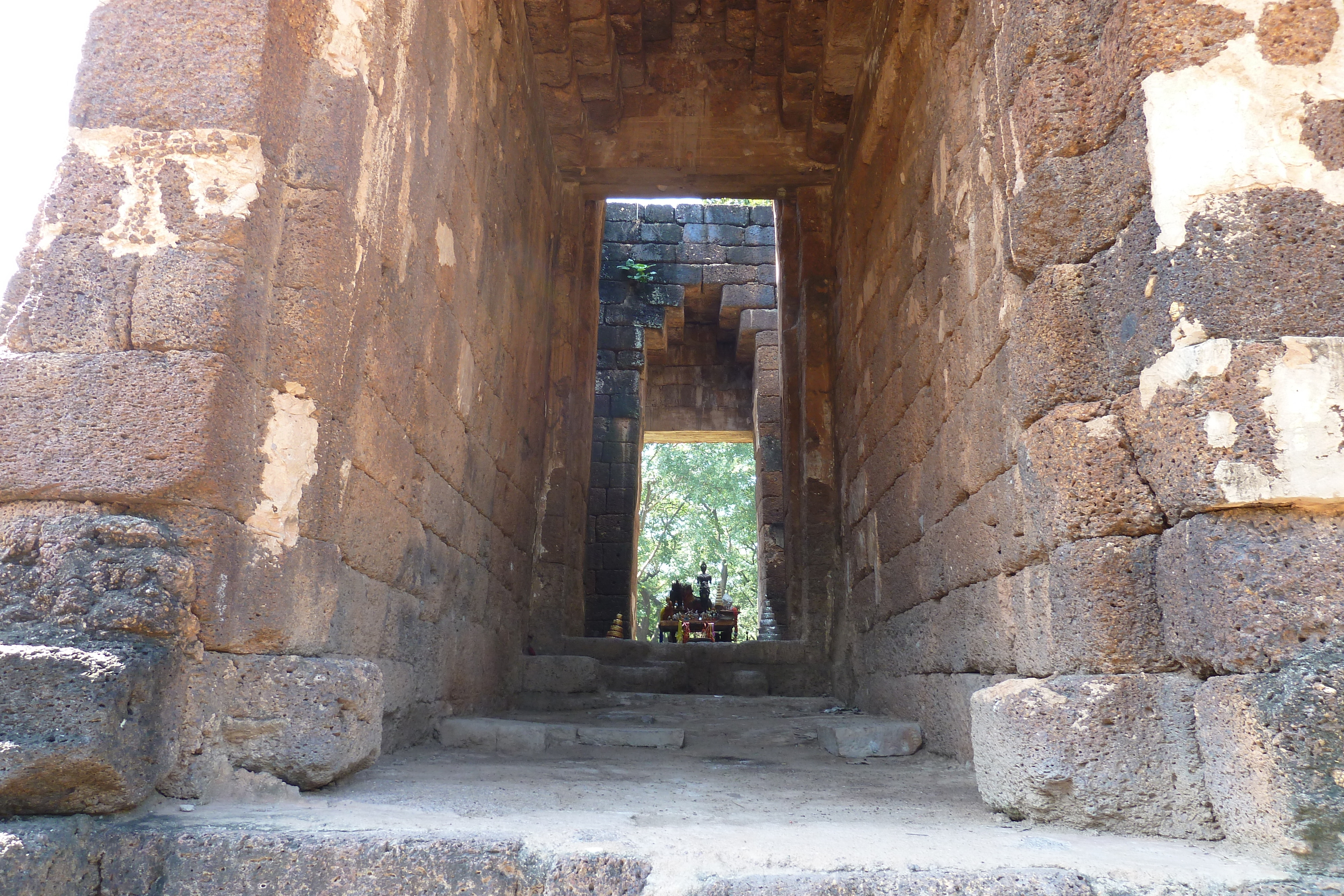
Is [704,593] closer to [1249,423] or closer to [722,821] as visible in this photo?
[722,821]

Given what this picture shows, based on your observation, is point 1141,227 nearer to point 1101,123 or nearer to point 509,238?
point 1101,123

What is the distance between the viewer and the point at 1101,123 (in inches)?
108

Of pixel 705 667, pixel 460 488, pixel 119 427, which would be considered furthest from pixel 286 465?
pixel 705 667

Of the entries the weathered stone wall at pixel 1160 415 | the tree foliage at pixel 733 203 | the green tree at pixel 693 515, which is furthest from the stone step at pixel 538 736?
the green tree at pixel 693 515

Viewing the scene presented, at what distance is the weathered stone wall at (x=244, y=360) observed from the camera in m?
2.37

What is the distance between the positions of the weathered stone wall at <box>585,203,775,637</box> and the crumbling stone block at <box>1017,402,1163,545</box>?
29.9 feet

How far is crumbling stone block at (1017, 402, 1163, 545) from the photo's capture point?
2486 millimetres

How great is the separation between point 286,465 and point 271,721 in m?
0.71

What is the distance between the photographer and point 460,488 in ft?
14.7

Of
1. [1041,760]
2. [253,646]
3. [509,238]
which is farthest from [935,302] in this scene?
[253,646]

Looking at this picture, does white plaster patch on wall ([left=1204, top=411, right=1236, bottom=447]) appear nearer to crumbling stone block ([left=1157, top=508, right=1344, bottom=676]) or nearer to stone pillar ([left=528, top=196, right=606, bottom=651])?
crumbling stone block ([left=1157, top=508, right=1344, bottom=676])

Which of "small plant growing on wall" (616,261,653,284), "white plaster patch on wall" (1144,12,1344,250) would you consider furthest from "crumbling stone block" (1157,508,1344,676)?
"small plant growing on wall" (616,261,653,284)

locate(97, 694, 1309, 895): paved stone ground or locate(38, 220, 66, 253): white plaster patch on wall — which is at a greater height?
locate(38, 220, 66, 253): white plaster patch on wall

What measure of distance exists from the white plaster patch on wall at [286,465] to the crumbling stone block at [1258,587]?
2.41m
